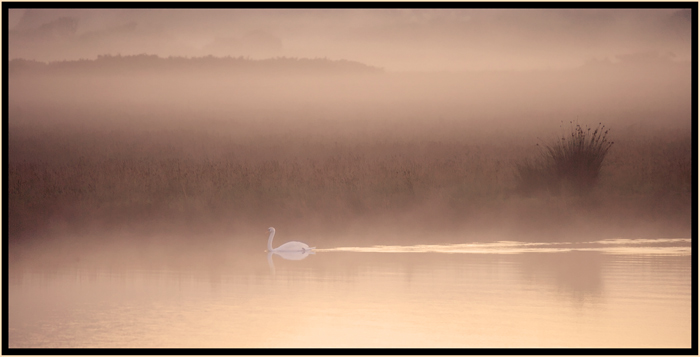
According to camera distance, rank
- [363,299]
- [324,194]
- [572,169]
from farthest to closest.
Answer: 1. [572,169]
2. [324,194]
3. [363,299]

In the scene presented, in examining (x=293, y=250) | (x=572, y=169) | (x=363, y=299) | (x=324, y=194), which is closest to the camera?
(x=363, y=299)

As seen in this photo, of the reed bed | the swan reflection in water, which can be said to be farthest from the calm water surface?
the reed bed

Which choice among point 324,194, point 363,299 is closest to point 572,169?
point 324,194

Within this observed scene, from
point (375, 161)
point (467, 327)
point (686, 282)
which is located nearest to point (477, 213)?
point (375, 161)

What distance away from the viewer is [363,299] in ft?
30.9

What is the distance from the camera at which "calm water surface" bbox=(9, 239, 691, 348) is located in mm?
7559

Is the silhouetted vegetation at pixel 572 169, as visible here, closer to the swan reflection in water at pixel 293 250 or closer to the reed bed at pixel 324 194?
the reed bed at pixel 324 194

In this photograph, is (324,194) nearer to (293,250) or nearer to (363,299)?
(293,250)

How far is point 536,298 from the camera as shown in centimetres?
927

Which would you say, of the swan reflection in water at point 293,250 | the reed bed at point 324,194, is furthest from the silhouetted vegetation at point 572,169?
the swan reflection in water at point 293,250

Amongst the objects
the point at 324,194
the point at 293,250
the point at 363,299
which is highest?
the point at 324,194

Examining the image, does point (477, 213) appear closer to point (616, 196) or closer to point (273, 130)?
point (616, 196)

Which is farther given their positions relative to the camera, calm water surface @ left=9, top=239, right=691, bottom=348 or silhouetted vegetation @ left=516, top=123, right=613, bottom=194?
silhouetted vegetation @ left=516, top=123, right=613, bottom=194

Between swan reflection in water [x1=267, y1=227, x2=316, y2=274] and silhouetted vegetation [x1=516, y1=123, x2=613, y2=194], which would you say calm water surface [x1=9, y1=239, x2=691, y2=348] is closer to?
swan reflection in water [x1=267, y1=227, x2=316, y2=274]
